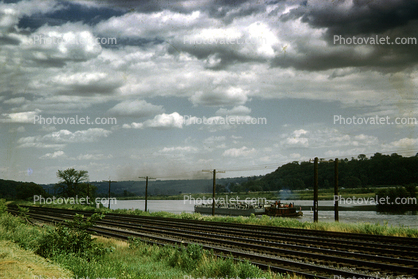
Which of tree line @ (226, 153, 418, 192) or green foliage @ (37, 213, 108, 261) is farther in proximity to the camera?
tree line @ (226, 153, 418, 192)

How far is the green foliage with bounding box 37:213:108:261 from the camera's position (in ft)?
35.8

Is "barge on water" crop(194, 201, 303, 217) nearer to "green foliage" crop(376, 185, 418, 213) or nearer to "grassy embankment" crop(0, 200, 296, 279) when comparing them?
"green foliage" crop(376, 185, 418, 213)

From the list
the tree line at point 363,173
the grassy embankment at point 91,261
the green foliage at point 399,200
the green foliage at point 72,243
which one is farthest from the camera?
the tree line at point 363,173

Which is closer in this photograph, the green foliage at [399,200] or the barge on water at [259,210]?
the barge on water at [259,210]

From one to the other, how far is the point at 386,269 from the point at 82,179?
375 feet

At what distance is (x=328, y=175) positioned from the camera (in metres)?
119

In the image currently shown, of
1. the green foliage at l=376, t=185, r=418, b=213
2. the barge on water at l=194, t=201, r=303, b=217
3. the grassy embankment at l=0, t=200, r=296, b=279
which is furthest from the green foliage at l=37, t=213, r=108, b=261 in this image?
the green foliage at l=376, t=185, r=418, b=213

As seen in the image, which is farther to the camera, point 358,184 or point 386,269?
point 358,184

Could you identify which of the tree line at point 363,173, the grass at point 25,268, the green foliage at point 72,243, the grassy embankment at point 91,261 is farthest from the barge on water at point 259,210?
the grass at point 25,268

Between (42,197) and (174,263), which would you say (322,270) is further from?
(42,197)

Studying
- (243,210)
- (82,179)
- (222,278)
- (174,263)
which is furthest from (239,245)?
(82,179)

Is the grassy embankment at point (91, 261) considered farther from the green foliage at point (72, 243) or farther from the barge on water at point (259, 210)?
the barge on water at point (259, 210)

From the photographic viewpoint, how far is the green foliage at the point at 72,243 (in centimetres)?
1091

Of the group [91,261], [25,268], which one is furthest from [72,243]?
[25,268]
